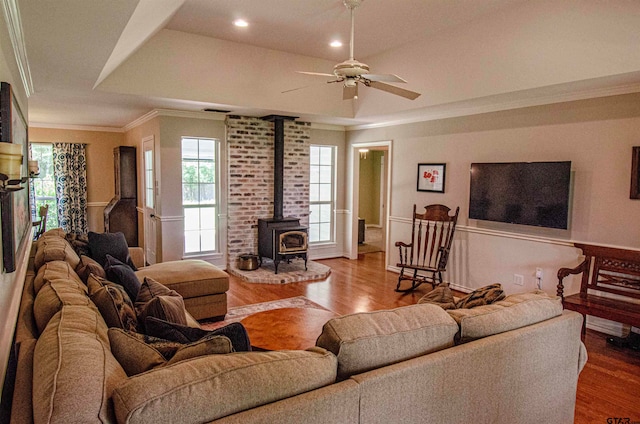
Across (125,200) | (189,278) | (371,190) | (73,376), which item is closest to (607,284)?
(189,278)

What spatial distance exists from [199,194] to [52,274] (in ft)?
13.1

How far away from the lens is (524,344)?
192cm

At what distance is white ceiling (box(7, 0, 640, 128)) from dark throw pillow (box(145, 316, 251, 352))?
1586 millimetres

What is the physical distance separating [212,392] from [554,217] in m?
4.17

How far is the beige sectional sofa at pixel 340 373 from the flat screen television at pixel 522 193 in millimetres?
2365

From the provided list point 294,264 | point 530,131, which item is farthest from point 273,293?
point 530,131

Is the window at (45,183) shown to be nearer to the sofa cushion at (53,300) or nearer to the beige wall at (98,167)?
the beige wall at (98,167)

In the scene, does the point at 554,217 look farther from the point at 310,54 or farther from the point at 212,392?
the point at 212,392

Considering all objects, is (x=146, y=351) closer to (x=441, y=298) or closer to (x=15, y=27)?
(x=441, y=298)

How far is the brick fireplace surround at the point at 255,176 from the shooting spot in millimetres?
6266

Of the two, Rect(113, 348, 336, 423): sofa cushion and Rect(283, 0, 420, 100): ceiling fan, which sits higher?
Rect(283, 0, 420, 100): ceiling fan

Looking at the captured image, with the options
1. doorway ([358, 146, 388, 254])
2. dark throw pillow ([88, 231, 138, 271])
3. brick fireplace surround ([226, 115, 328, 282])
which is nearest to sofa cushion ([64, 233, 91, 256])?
dark throw pillow ([88, 231, 138, 271])

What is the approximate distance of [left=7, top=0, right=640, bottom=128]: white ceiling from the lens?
3.21m

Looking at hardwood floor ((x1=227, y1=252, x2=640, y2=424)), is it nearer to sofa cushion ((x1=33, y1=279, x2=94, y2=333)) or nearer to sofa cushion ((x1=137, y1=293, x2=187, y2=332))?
sofa cushion ((x1=137, y1=293, x2=187, y2=332))
